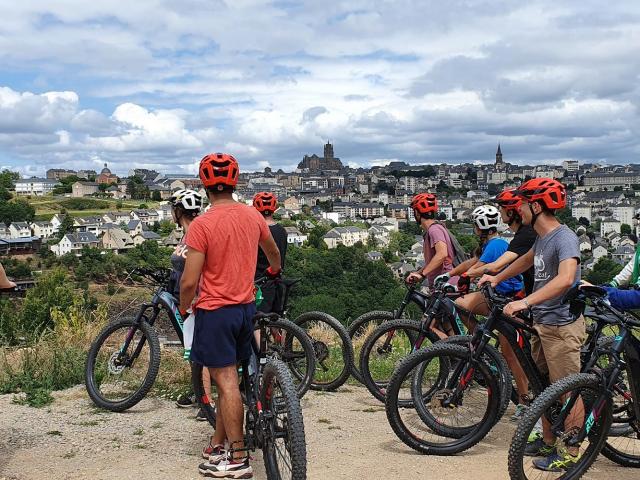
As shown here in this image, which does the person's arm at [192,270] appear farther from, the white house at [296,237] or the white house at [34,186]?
the white house at [34,186]

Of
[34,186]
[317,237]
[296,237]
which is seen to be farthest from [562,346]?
[34,186]

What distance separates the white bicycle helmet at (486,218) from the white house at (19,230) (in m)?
103

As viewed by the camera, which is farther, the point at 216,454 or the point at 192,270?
the point at 216,454

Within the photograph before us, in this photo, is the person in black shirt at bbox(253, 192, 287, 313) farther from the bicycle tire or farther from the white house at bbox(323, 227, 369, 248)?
the white house at bbox(323, 227, 369, 248)

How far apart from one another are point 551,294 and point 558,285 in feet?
0.25

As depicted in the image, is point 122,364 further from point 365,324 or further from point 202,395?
point 365,324

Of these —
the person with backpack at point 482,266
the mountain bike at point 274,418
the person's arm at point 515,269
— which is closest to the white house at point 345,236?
the person with backpack at point 482,266

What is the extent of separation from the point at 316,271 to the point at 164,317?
191ft

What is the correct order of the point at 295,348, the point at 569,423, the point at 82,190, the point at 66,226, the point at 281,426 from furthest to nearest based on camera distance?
the point at 82,190
the point at 66,226
the point at 295,348
the point at 569,423
the point at 281,426

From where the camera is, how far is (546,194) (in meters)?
4.61

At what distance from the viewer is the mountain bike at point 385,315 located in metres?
6.51

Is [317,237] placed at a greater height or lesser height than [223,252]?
lesser

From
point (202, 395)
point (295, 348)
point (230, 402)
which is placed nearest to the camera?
point (230, 402)

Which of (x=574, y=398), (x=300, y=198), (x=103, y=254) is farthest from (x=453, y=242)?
(x=300, y=198)
